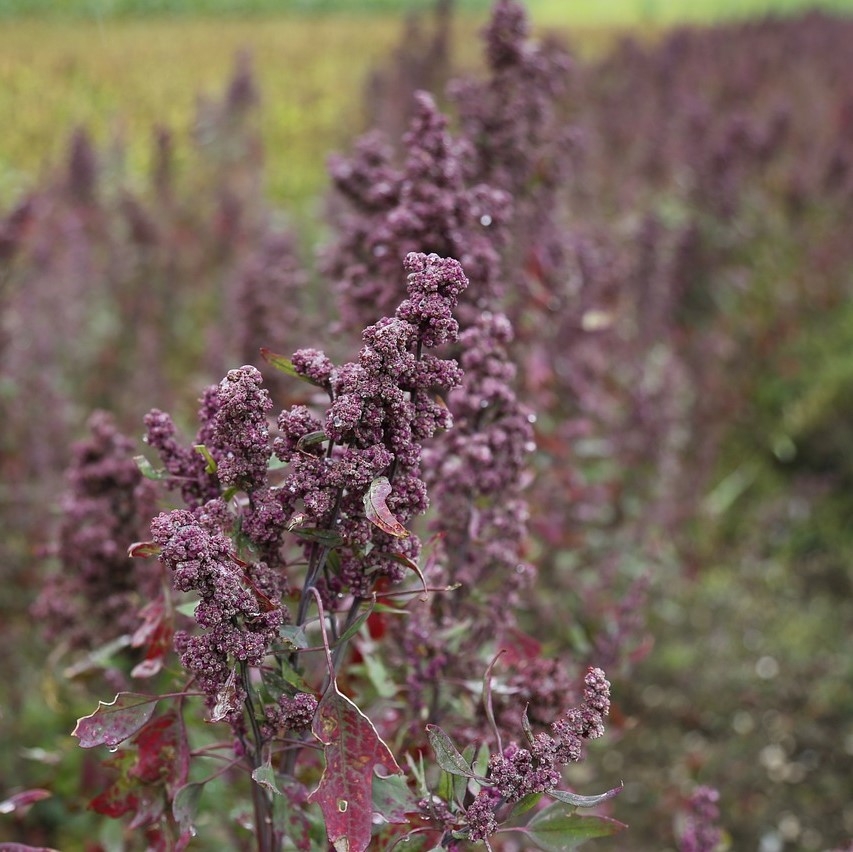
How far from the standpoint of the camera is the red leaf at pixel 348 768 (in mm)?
1274

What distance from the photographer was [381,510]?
1.22m

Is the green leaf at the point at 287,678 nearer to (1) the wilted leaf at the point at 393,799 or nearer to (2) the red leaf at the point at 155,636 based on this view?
(1) the wilted leaf at the point at 393,799

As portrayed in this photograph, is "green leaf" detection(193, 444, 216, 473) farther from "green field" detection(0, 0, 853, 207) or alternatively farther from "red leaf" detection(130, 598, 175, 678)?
"green field" detection(0, 0, 853, 207)

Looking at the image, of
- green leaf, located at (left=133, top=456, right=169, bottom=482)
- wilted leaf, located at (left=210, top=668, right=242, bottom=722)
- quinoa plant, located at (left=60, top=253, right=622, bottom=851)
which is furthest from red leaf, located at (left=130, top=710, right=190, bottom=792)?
green leaf, located at (left=133, top=456, right=169, bottom=482)

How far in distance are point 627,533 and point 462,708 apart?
117 inches

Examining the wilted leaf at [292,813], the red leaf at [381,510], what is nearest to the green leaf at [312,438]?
the red leaf at [381,510]

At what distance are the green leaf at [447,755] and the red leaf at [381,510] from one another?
268mm

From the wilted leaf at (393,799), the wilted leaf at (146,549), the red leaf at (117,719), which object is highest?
the wilted leaf at (146,549)

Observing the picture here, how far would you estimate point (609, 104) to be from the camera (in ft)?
33.1

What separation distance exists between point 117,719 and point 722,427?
5644 mm

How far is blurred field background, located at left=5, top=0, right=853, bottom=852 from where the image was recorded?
4.12 meters

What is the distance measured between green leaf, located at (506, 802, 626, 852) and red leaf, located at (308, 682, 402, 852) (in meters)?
0.23

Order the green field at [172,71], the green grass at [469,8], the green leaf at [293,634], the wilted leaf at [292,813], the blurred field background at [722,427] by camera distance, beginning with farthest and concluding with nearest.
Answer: the green grass at [469,8]
the green field at [172,71]
the blurred field background at [722,427]
the wilted leaf at [292,813]
the green leaf at [293,634]

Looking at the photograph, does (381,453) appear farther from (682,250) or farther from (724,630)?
(682,250)
